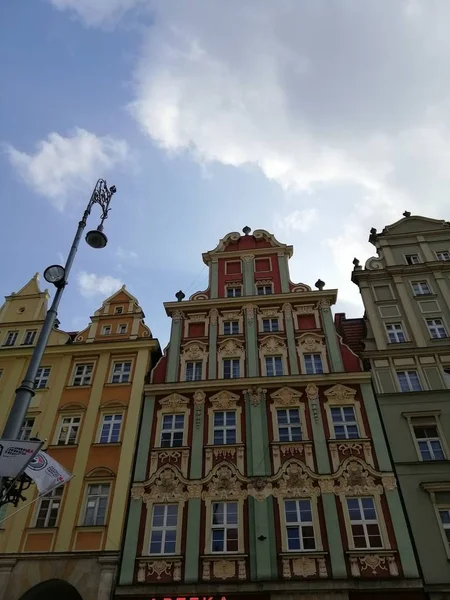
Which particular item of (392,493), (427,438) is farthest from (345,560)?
(427,438)

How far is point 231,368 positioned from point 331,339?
15.5 ft

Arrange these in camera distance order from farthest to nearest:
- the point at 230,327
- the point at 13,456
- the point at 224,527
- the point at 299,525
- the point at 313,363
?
the point at 230,327 < the point at 313,363 < the point at 224,527 < the point at 299,525 < the point at 13,456

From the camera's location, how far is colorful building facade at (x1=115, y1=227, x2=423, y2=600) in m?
16.0

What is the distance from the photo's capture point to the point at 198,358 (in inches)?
907

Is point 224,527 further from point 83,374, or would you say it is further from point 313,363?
point 83,374

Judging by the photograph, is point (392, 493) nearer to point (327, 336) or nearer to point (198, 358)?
point (327, 336)

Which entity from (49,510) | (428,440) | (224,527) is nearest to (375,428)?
(428,440)

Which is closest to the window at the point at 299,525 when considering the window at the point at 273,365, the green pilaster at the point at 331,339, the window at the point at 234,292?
the window at the point at 273,365

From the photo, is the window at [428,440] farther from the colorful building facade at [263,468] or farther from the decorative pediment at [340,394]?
the decorative pediment at [340,394]

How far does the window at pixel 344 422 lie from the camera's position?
19.4m

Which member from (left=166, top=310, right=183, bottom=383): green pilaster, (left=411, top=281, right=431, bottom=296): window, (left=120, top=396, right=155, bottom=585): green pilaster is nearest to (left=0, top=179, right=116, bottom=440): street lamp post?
(left=120, top=396, right=155, bottom=585): green pilaster

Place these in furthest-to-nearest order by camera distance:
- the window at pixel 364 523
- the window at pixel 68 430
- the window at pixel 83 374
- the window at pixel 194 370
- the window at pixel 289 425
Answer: the window at pixel 83 374, the window at pixel 194 370, the window at pixel 68 430, the window at pixel 289 425, the window at pixel 364 523

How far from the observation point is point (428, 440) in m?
18.9

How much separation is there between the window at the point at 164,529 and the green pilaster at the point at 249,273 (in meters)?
11.3
